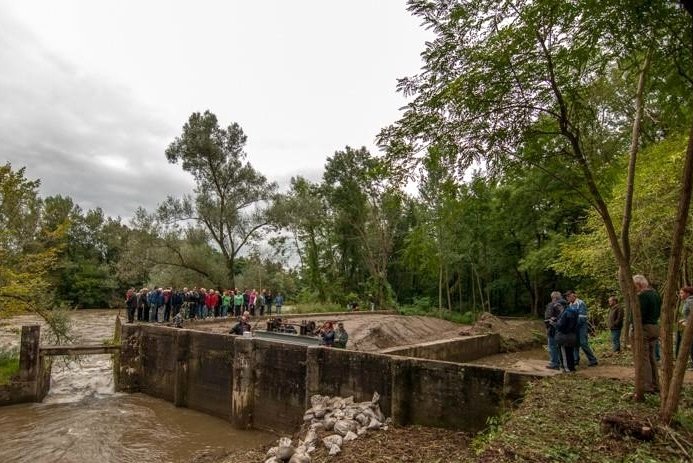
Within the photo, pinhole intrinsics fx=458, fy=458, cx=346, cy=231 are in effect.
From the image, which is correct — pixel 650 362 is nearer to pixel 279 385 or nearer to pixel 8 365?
pixel 279 385

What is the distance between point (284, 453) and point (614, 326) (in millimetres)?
9816

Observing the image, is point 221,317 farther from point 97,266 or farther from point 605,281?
point 97,266

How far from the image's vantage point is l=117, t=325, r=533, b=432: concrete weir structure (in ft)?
31.2

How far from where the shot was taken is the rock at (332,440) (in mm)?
8599

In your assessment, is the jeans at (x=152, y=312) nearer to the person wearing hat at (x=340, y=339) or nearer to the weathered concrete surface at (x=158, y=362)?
the weathered concrete surface at (x=158, y=362)

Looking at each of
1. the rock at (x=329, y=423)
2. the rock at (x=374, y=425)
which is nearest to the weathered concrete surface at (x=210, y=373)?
the rock at (x=329, y=423)

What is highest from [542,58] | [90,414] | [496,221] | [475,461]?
[496,221]

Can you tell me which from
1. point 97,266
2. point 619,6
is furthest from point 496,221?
point 97,266

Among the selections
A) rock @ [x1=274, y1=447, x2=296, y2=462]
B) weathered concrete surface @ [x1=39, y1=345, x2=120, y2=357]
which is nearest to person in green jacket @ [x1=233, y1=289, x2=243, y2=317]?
weathered concrete surface @ [x1=39, y1=345, x2=120, y2=357]

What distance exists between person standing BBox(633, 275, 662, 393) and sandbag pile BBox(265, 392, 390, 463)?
16.8 ft

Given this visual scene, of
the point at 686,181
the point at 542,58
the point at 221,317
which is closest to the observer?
the point at 686,181

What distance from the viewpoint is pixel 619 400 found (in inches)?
247

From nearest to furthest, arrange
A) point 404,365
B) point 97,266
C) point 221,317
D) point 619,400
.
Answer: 1. point 619,400
2. point 404,365
3. point 221,317
4. point 97,266

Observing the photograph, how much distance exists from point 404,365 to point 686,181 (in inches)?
286
